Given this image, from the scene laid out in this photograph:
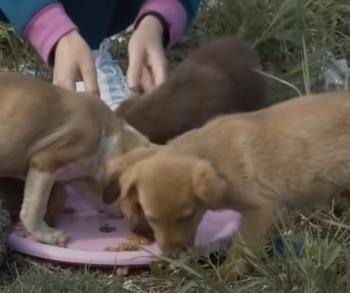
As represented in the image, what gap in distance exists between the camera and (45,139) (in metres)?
3.76

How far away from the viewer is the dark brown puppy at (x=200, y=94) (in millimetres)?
4109

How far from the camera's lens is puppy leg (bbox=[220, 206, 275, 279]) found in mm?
3525

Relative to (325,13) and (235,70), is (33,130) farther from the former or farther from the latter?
(325,13)

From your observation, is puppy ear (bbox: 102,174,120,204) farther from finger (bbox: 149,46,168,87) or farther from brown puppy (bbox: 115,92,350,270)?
finger (bbox: 149,46,168,87)

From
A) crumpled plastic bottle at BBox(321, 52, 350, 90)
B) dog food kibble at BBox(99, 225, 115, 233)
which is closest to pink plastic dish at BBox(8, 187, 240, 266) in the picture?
dog food kibble at BBox(99, 225, 115, 233)

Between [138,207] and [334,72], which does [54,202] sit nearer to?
[138,207]

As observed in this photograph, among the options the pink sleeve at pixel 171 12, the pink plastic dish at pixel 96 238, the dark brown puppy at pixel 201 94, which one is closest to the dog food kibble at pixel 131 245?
the pink plastic dish at pixel 96 238

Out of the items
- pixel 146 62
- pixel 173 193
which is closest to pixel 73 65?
pixel 146 62

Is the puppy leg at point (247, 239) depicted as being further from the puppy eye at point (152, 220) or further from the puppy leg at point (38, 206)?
the puppy leg at point (38, 206)

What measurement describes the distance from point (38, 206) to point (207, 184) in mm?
596

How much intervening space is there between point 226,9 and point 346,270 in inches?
96.4

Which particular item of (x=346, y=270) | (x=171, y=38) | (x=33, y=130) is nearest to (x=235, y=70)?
(x=171, y=38)

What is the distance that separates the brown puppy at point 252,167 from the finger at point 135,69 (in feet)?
1.41

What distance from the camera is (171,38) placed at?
4.61 meters
